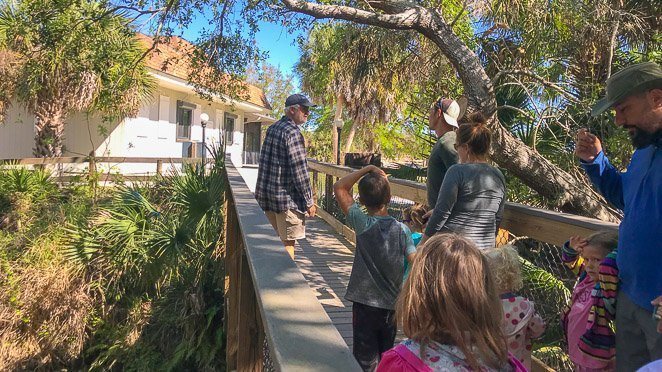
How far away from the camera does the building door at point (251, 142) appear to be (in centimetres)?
2992

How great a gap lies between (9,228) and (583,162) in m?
10.9

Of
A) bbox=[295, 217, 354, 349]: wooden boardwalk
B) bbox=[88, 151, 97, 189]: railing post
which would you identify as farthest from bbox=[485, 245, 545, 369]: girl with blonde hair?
bbox=[88, 151, 97, 189]: railing post

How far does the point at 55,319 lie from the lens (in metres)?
7.25

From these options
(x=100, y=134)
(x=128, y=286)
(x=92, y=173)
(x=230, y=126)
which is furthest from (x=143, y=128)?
(x=128, y=286)

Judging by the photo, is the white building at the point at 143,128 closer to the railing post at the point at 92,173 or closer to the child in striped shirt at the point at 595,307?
the railing post at the point at 92,173

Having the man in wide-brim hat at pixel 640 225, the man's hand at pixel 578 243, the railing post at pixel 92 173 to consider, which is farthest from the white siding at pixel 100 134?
the man in wide-brim hat at pixel 640 225

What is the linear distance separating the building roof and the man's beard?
605 cm

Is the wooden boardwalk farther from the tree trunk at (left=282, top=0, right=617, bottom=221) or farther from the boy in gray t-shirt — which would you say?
the tree trunk at (left=282, top=0, right=617, bottom=221)

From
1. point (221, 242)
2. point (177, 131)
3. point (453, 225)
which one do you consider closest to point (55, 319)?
point (221, 242)

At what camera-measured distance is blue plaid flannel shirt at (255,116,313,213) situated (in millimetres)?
4453

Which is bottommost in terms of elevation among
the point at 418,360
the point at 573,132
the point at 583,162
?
the point at 418,360

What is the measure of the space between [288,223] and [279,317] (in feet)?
10.7

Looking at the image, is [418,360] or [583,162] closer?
[418,360]

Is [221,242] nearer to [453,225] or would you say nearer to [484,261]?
[453,225]
